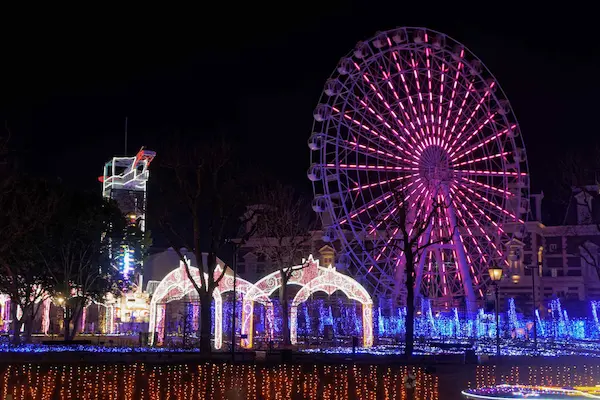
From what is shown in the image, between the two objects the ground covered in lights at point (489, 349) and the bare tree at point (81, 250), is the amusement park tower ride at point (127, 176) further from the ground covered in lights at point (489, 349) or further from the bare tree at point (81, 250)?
the ground covered in lights at point (489, 349)

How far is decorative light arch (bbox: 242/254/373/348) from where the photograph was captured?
48.8m

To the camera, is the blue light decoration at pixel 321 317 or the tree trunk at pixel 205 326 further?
the blue light decoration at pixel 321 317

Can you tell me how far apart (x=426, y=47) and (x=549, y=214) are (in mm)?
53429

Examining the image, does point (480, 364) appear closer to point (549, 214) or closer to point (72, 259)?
point (72, 259)

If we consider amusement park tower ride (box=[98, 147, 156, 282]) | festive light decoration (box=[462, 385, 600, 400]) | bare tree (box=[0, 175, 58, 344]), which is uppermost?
amusement park tower ride (box=[98, 147, 156, 282])

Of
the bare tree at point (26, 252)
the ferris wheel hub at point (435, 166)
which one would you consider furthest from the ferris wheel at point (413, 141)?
the bare tree at point (26, 252)

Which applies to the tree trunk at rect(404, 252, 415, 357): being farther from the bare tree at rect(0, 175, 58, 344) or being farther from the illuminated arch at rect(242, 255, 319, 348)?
the bare tree at rect(0, 175, 58, 344)

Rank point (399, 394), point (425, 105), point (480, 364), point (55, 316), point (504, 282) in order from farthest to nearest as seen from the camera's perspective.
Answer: point (504, 282) → point (55, 316) → point (425, 105) → point (480, 364) → point (399, 394)

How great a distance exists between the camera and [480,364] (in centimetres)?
3456

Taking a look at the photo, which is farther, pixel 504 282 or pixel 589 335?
pixel 504 282

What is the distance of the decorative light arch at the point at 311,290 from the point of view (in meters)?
48.8

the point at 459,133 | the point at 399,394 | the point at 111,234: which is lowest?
the point at 399,394

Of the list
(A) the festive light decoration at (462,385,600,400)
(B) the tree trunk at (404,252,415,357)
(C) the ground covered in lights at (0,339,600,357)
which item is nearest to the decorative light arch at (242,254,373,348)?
(C) the ground covered in lights at (0,339,600,357)

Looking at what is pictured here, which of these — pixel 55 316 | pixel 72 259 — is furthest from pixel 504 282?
pixel 72 259
